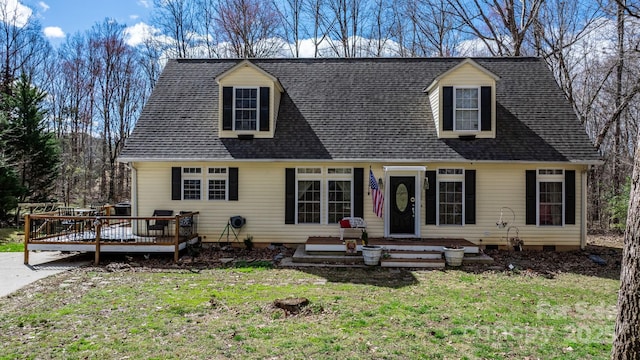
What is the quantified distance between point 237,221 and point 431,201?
6.05 metres

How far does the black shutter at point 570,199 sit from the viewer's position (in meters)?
12.7

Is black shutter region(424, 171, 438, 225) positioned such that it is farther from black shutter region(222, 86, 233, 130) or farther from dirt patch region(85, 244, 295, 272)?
black shutter region(222, 86, 233, 130)

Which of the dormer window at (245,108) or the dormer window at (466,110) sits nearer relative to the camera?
the dormer window at (466,110)

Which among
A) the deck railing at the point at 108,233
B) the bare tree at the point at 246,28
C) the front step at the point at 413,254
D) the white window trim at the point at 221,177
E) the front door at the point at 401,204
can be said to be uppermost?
the bare tree at the point at 246,28

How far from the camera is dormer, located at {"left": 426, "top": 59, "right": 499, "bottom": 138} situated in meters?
13.0

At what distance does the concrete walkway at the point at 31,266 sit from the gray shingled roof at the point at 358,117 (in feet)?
11.0

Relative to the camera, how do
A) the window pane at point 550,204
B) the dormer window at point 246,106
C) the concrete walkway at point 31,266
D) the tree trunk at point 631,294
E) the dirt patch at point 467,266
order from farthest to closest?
the dormer window at point 246,106, the window pane at point 550,204, the dirt patch at point 467,266, the concrete walkway at point 31,266, the tree trunk at point 631,294

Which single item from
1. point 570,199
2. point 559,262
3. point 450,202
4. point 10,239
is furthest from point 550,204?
point 10,239

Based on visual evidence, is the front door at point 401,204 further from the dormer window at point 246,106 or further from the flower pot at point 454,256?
the dormer window at point 246,106

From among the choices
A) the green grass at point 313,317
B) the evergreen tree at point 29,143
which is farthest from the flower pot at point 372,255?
the evergreen tree at point 29,143

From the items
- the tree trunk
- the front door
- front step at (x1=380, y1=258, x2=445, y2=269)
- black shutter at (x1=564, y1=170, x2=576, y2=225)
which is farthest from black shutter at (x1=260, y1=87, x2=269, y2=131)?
the tree trunk

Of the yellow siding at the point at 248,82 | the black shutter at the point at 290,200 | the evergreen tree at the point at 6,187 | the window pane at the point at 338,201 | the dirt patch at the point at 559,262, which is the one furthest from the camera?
the evergreen tree at the point at 6,187

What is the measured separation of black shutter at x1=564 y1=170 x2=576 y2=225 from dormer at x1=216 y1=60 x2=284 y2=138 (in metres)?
9.39

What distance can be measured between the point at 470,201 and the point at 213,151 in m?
8.17
